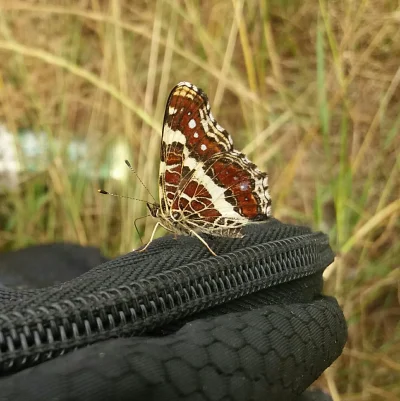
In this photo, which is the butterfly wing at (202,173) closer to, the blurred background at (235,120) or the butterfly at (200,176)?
the butterfly at (200,176)

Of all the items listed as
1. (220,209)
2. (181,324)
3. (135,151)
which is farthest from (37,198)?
(181,324)

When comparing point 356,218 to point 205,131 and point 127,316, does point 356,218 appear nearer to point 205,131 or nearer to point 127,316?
point 205,131

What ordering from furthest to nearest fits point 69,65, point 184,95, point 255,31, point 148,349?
point 255,31, point 69,65, point 184,95, point 148,349

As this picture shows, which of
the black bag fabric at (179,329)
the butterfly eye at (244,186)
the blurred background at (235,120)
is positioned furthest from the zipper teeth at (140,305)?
the blurred background at (235,120)

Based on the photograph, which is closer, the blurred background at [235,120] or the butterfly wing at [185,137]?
the butterfly wing at [185,137]

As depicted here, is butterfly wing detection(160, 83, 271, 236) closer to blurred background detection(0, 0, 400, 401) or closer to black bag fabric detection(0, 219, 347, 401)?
black bag fabric detection(0, 219, 347, 401)

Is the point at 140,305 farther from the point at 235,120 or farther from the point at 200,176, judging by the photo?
the point at 235,120
